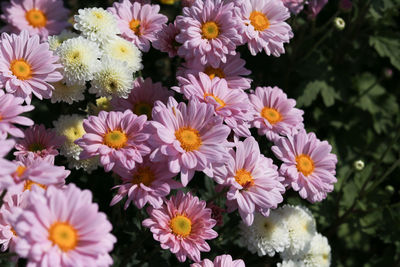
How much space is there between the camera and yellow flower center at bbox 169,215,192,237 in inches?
85.8

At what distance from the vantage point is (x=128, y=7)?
280cm

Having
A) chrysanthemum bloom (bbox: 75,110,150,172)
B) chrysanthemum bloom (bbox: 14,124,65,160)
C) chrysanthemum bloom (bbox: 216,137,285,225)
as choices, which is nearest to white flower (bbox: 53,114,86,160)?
chrysanthemum bloom (bbox: 14,124,65,160)

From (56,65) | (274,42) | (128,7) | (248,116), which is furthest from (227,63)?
(56,65)

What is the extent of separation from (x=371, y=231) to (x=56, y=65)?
2123 millimetres

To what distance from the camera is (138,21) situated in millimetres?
2814

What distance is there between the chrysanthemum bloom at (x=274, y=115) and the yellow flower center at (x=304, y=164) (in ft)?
0.44

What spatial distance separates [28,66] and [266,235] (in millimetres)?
1410

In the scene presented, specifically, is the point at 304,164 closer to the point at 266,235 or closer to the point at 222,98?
the point at 266,235

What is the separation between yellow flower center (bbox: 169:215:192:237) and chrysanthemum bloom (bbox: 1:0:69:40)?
1834mm

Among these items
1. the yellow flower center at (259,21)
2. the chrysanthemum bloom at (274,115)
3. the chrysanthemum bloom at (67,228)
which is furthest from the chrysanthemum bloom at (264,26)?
the chrysanthemum bloom at (67,228)

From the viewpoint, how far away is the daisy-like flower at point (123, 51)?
2.53 metres

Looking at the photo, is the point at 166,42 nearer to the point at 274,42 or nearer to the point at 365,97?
the point at 274,42

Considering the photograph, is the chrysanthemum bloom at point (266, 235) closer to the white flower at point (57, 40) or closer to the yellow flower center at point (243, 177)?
the yellow flower center at point (243, 177)

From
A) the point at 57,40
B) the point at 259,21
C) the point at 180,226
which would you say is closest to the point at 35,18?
the point at 57,40
